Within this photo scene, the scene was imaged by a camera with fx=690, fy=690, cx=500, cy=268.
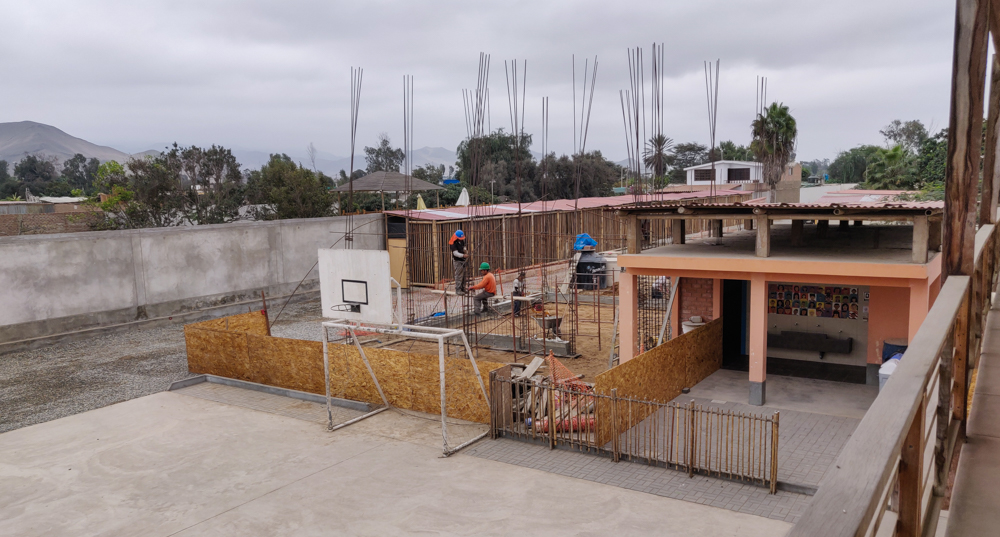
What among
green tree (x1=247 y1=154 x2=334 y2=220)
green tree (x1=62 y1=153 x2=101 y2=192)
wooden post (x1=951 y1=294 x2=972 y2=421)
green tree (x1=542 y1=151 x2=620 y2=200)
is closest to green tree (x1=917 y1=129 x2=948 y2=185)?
green tree (x1=542 y1=151 x2=620 y2=200)

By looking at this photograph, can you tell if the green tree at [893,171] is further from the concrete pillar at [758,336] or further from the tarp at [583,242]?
the concrete pillar at [758,336]

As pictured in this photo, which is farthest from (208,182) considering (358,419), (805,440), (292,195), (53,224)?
(805,440)

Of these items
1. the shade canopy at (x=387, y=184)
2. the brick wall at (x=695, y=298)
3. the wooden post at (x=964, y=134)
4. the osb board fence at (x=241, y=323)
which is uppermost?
the shade canopy at (x=387, y=184)

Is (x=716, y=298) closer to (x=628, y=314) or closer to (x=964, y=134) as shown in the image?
(x=628, y=314)

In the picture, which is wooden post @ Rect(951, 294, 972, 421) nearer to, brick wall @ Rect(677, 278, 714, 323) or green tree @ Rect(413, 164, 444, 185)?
brick wall @ Rect(677, 278, 714, 323)

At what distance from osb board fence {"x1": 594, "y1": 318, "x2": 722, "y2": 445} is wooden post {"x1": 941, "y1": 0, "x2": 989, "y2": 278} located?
25.6 feet

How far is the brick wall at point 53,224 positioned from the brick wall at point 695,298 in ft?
81.7

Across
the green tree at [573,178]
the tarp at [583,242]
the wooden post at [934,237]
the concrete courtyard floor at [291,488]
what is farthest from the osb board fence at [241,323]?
the green tree at [573,178]

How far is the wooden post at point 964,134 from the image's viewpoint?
2.87 meters

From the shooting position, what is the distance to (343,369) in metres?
14.0

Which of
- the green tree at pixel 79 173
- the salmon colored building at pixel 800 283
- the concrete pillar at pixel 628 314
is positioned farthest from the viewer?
the green tree at pixel 79 173

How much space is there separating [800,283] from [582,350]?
608 cm

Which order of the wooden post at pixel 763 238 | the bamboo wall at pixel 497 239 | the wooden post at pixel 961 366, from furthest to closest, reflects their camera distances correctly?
the bamboo wall at pixel 497 239 < the wooden post at pixel 763 238 < the wooden post at pixel 961 366

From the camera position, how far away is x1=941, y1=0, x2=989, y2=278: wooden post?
113 inches
